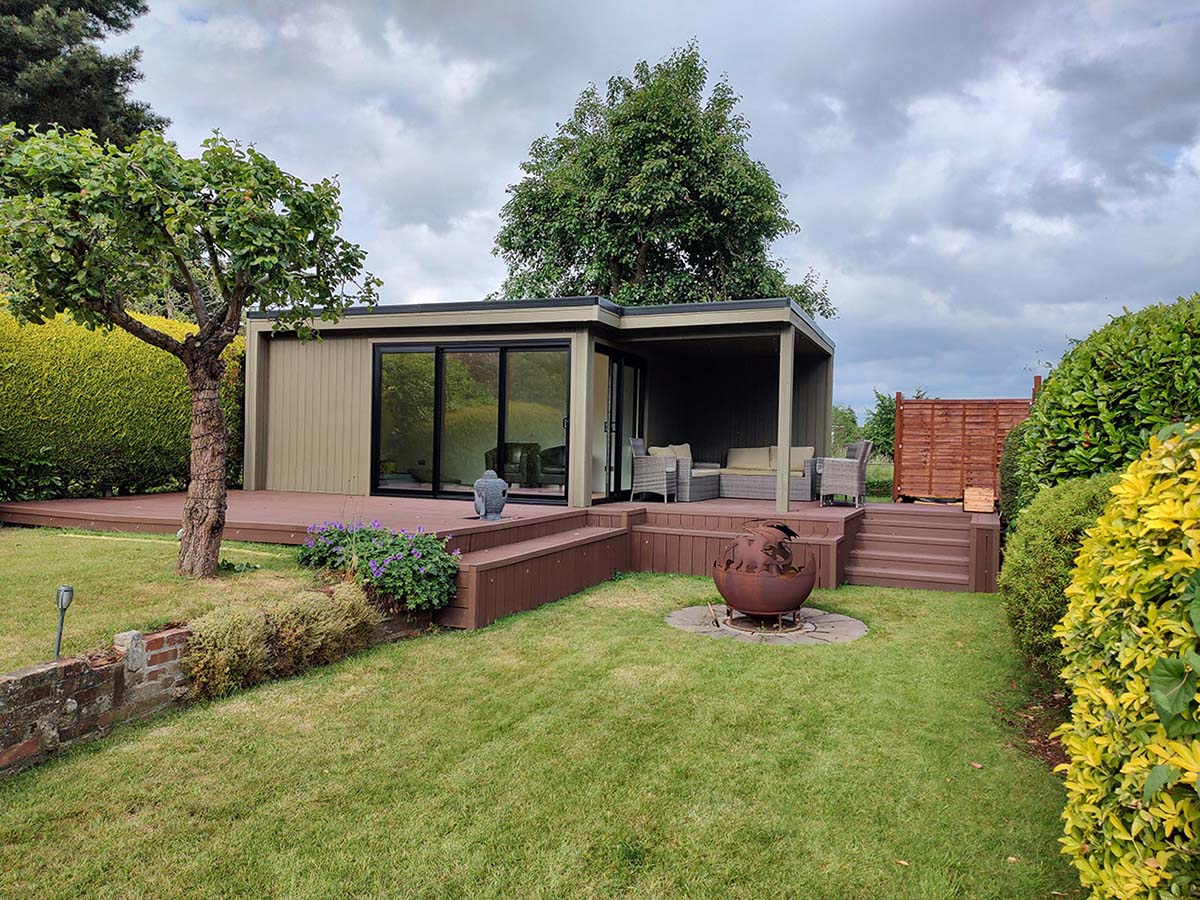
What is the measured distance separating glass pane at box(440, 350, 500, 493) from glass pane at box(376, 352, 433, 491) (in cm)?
24

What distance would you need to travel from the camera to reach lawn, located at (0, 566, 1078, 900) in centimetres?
218

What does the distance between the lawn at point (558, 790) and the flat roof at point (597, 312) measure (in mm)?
4124

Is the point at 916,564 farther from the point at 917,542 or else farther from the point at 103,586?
the point at 103,586

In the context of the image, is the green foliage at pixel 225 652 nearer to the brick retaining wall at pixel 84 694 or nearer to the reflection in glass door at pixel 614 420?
the brick retaining wall at pixel 84 694

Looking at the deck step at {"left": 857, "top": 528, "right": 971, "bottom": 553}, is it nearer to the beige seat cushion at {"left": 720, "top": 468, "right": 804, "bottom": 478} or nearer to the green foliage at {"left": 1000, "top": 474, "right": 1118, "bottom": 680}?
the beige seat cushion at {"left": 720, "top": 468, "right": 804, "bottom": 478}

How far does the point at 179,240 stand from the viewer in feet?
15.3

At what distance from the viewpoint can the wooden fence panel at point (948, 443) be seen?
1147cm

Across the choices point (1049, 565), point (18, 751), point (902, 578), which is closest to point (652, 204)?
point (902, 578)

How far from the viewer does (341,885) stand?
211 cm

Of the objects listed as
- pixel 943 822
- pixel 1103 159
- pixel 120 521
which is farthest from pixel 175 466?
pixel 1103 159

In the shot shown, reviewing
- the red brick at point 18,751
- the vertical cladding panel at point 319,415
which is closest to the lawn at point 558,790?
the red brick at point 18,751

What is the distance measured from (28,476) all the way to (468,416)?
4.60 m

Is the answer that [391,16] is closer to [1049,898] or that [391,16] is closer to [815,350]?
[815,350]

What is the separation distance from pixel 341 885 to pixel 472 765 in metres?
0.83
